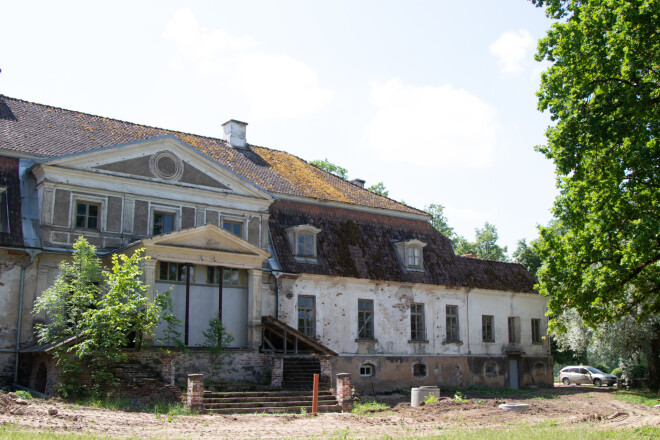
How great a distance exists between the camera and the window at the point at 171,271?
77.4ft

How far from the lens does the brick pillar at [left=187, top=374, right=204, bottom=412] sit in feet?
61.4

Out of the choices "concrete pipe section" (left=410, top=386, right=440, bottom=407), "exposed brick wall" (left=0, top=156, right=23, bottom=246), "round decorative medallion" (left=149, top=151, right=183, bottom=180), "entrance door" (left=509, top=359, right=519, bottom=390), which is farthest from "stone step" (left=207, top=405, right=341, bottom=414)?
"entrance door" (left=509, top=359, right=519, bottom=390)

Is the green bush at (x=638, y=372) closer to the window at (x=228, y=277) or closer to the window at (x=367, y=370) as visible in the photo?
the window at (x=367, y=370)

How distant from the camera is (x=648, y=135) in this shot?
17.8m

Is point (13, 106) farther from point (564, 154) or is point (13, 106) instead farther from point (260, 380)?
point (564, 154)

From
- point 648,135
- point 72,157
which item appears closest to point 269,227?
point 72,157

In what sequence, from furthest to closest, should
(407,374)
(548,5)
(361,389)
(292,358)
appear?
(407,374)
(361,389)
(292,358)
(548,5)

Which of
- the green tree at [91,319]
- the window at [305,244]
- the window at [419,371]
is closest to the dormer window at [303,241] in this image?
the window at [305,244]

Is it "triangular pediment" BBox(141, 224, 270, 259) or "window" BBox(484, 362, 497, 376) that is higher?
"triangular pediment" BBox(141, 224, 270, 259)

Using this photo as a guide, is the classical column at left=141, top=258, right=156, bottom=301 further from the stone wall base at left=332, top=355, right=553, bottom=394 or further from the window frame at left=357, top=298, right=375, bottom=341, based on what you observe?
the window frame at left=357, top=298, right=375, bottom=341

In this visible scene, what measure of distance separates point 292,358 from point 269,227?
18.9 ft

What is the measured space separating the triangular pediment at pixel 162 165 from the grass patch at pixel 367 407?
8.56 m

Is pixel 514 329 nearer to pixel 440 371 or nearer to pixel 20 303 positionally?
pixel 440 371

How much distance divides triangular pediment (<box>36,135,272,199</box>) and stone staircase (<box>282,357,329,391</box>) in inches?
248
